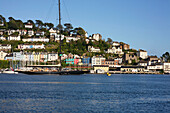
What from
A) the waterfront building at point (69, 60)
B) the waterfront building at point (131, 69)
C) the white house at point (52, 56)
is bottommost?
the waterfront building at point (131, 69)

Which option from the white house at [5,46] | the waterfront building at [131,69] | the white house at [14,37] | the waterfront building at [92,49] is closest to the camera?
the waterfront building at [131,69]

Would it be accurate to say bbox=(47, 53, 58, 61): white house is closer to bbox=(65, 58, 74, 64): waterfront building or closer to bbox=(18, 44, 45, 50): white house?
bbox=(65, 58, 74, 64): waterfront building

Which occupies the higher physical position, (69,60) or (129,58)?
(129,58)

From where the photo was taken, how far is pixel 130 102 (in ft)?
116

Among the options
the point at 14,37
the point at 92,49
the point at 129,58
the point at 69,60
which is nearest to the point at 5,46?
the point at 14,37

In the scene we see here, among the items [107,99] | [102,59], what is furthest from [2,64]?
[107,99]

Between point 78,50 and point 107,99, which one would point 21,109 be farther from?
point 78,50

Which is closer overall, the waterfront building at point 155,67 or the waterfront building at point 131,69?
the waterfront building at point 131,69

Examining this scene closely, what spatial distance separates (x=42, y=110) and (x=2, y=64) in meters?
122

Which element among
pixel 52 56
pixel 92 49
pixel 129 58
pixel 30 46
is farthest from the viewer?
pixel 92 49

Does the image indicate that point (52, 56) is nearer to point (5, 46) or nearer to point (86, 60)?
point (86, 60)

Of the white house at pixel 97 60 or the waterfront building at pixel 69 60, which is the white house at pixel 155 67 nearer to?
the white house at pixel 97 60

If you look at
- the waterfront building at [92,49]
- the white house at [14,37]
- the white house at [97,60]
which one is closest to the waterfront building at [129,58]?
the waterfront building at [92,49]

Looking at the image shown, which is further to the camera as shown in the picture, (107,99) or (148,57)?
(148,57)
